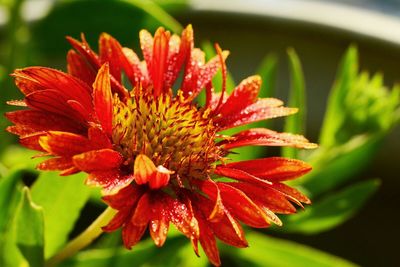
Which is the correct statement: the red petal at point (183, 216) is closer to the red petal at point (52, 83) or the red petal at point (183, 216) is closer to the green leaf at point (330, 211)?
the red petal at point (52, 83)

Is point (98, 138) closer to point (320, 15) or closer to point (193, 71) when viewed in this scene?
point (193, 71)

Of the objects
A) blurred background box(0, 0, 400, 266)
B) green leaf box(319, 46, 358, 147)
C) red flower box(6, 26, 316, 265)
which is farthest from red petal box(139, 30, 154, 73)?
blurred background box(0, 0, 400, 266)

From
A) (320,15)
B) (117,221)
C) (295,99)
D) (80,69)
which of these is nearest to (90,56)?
(80,69)

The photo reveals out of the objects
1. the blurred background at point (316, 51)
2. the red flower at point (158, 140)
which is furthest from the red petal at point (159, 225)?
the blurred background at point (316, 51)

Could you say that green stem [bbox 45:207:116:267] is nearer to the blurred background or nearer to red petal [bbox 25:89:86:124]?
red petal [bbox 25:89:86:124]

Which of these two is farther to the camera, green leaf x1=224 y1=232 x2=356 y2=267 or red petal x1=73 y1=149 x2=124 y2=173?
green leaf x1=224 y1=232 x2=356 y2=267

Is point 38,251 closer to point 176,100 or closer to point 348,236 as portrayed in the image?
point 176,100

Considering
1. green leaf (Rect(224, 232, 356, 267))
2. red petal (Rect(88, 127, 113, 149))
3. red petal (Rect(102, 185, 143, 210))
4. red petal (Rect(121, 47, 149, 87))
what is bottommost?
green leaf (Rect(224, 232, 356, 267))
